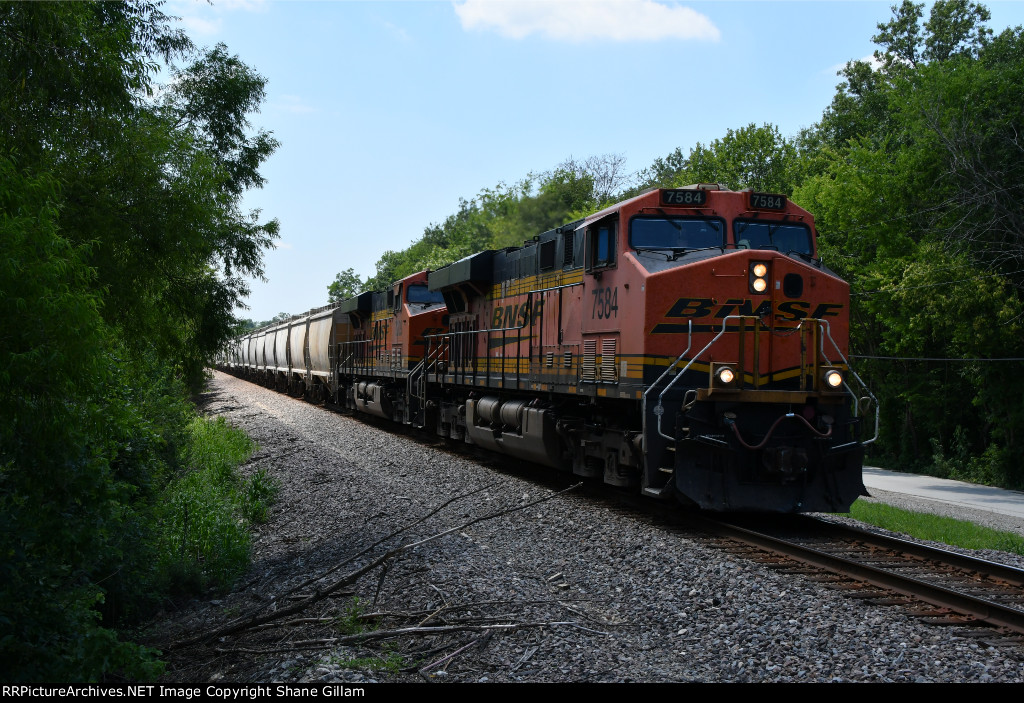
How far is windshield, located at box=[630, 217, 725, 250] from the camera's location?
33.8 ft

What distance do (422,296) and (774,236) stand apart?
1266 cm

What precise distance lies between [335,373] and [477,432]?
1531 cm

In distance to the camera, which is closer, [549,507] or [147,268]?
[147,268]

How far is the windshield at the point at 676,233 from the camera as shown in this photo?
33.8ft

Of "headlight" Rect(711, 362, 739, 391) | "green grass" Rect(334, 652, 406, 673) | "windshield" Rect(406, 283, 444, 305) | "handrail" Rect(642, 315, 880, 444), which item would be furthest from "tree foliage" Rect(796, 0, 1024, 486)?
"green grass" Rect(334, 652, 406, 673)

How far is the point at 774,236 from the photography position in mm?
10578

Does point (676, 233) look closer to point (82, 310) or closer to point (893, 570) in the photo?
point (893, 570)

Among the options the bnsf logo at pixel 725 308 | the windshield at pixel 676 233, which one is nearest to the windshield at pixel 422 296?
the windshield at pixel 676 233

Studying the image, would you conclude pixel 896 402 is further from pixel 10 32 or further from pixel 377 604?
pixel 10 32

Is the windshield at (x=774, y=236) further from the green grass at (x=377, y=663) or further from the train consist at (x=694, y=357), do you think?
the green grass at (x=377, y=663)

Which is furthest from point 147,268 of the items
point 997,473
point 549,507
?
point 997,473

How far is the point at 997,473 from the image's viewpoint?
2475cm

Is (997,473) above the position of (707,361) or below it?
below

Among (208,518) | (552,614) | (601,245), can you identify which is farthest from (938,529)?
(208,518)
